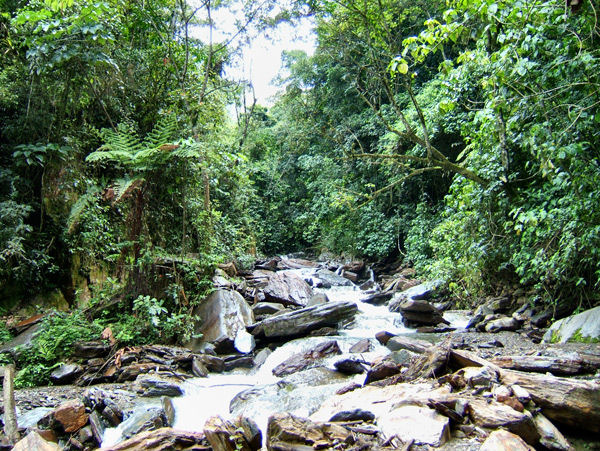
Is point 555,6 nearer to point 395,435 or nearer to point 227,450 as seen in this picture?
point 395,435

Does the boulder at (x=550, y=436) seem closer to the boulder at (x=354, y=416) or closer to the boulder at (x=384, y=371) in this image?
the boulder at (x=354, y=416)

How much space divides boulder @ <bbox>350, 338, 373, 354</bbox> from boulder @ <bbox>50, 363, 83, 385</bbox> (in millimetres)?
4553

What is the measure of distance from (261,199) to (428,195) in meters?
10.6

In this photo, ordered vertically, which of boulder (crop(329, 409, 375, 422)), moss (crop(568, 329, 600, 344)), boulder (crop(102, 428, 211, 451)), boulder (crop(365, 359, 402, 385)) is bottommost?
moss (crop(568, 329, 600, 344))

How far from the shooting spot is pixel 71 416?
13.5ft

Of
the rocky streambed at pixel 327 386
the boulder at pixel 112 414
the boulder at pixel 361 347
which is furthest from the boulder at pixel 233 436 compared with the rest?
the boulder at pixel 361 347

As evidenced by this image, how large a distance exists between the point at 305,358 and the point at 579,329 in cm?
435

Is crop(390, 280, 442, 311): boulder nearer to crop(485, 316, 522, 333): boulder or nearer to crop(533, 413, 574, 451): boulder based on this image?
crop(485, 316, 522, 333): boulder

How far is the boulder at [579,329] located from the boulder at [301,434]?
4.65 metres

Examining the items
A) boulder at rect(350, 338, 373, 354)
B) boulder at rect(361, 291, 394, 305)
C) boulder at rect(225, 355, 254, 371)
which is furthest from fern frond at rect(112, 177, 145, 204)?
boulder at rect(361, 291, 394, 305)

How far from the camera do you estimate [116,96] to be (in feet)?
26.8

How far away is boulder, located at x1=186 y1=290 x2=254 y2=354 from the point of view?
7289 mm

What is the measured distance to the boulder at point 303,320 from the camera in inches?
314

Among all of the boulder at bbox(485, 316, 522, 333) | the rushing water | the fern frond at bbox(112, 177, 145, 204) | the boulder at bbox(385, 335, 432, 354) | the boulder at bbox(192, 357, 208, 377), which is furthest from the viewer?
the boulder at bbox(485, 316, 522, 333)
